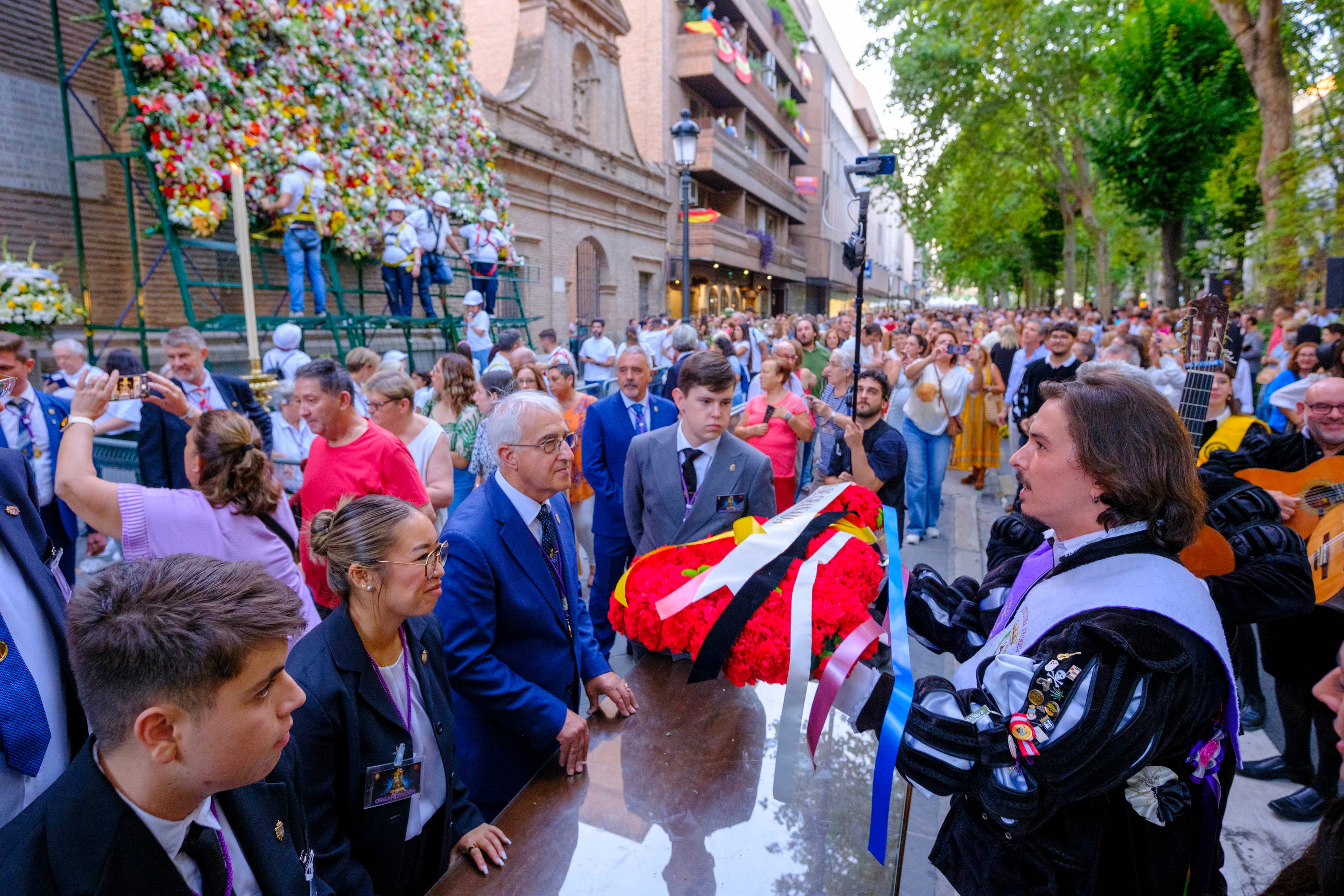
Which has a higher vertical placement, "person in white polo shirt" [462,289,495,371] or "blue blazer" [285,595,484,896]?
"person in white polo shirt" [462,289,495,371]

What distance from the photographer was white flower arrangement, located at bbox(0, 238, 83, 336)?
24.0ft

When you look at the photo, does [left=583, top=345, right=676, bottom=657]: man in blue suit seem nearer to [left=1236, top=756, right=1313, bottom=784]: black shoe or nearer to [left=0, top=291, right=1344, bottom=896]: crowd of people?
[left=0, top=291, right=1344, bottom=896]: crowd of people

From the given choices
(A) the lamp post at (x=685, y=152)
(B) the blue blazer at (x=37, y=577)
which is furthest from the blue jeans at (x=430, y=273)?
(B) the blue blazer at (x=37, y=577)

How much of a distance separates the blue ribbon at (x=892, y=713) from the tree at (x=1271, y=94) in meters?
10.2

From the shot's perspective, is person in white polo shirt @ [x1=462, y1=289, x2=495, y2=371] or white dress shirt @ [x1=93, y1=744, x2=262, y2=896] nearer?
white dress shirt @ [x1=93, y1=744, x2=262, y2=896]

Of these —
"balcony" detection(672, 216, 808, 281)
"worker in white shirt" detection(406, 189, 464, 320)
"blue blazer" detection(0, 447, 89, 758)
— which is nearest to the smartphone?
"blue blazer" detection(0, 447, 89, 758)

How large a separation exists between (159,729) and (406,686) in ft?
2.94

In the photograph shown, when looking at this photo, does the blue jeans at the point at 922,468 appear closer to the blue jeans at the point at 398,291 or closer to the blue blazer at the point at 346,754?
the blue blazer at the point at 346,754

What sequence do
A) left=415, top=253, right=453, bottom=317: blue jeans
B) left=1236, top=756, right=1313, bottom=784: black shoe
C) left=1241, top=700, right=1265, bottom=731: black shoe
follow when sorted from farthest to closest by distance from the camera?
1. left=415, top=253, right=453, bottom=317: blue jeans
2. left=1241, top=700, right=1265, bottom=731: black shoe
3. left=1236, top=756, right=1313, bottom=784: black shoe

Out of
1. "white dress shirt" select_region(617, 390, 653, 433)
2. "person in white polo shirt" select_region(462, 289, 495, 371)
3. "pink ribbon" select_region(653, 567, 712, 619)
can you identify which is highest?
"person in white polo shirt" select_region(462, 289, 495, 371)

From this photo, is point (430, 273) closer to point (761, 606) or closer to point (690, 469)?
point (690, 469)

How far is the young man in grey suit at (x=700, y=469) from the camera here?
12.0ft

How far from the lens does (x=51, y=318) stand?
25.2 feet

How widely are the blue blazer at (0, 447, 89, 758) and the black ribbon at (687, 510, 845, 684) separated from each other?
162cm
